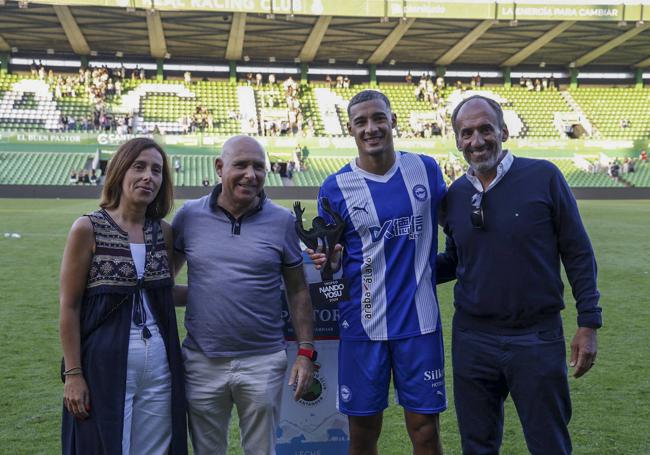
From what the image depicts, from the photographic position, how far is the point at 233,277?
9.74 ft

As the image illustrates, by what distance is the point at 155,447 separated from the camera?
288cm

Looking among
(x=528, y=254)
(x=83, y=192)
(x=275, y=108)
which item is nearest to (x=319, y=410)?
(x=528, y=254)

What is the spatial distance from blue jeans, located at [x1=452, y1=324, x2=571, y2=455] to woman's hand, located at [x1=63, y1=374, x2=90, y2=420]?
5.44 feet

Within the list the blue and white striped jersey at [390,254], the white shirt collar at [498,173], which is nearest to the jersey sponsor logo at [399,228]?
the blue and white striped jersey at [390,254]

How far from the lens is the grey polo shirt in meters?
2.97

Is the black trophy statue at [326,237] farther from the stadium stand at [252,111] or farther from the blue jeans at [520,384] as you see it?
the stadium stand at [252,111]

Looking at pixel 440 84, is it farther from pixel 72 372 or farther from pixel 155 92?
pixel 72 372

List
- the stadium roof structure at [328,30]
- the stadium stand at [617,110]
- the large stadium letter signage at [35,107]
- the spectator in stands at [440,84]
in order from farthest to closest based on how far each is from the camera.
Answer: the spectator in stands at [440,84] → the stadium stand at [617,110] → the large stadium letter signage at [35,107] → the stadium roof structure at [328,30]

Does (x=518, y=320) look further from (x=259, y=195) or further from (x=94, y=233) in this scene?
(x=94, y=233)

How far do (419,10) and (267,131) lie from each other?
429 inches

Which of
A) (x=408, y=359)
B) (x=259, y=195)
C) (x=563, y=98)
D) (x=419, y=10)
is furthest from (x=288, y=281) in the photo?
(x=563, y=98)

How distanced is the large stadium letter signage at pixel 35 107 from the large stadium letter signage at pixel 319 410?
36.5 meters

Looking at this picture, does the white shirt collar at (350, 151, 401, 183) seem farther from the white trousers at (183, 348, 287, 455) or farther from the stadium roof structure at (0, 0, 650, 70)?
the stadium roof structure at (0, 0, 650, 70)

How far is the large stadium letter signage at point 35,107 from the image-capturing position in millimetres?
36812
